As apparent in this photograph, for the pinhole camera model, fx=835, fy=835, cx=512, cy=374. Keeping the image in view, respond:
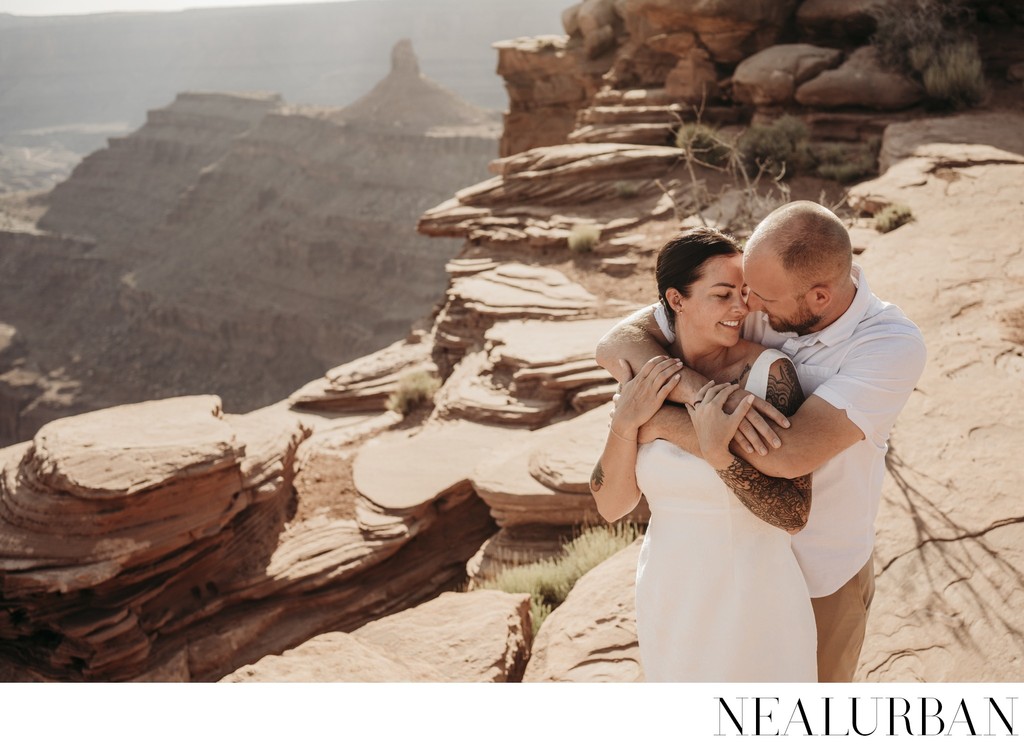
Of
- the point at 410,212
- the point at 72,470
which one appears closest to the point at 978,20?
the point at 72,470

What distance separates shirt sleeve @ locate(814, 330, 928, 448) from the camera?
185 cm

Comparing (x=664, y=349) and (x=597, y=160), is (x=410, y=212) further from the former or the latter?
(x=664, y=349)

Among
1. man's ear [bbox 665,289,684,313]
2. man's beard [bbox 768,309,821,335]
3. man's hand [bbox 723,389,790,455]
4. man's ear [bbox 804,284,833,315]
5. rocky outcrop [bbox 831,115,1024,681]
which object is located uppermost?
man's ear [bbox 804,284,833,315]

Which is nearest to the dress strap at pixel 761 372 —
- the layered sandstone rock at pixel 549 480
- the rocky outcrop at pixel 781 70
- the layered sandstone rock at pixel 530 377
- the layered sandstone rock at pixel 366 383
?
the layered sandstone rock at pixel 549 480

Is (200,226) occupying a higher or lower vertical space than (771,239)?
lower

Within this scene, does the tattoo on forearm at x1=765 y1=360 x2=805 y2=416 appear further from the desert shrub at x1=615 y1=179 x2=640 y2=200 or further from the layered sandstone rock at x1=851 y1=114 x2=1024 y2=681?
the desert shrub at x1=615 y1=179 x2=640 y2=200

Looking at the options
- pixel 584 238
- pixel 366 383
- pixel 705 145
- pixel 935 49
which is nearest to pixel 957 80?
pixel 935 49

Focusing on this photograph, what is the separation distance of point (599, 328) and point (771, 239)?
6.15m

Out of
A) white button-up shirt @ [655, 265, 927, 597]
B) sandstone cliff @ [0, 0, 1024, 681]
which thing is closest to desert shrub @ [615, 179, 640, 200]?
sandstone cliff @ [0, 0, 1024, 681]

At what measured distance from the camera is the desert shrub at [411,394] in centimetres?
923

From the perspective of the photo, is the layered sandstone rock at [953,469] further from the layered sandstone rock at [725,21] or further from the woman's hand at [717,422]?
the layered sandstone rock at [725,21]

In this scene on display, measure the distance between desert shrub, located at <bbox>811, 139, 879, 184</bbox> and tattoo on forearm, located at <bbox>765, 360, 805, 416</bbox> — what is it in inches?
352

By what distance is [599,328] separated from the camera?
26.4ft

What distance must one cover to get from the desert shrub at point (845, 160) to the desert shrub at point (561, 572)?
267 inches
